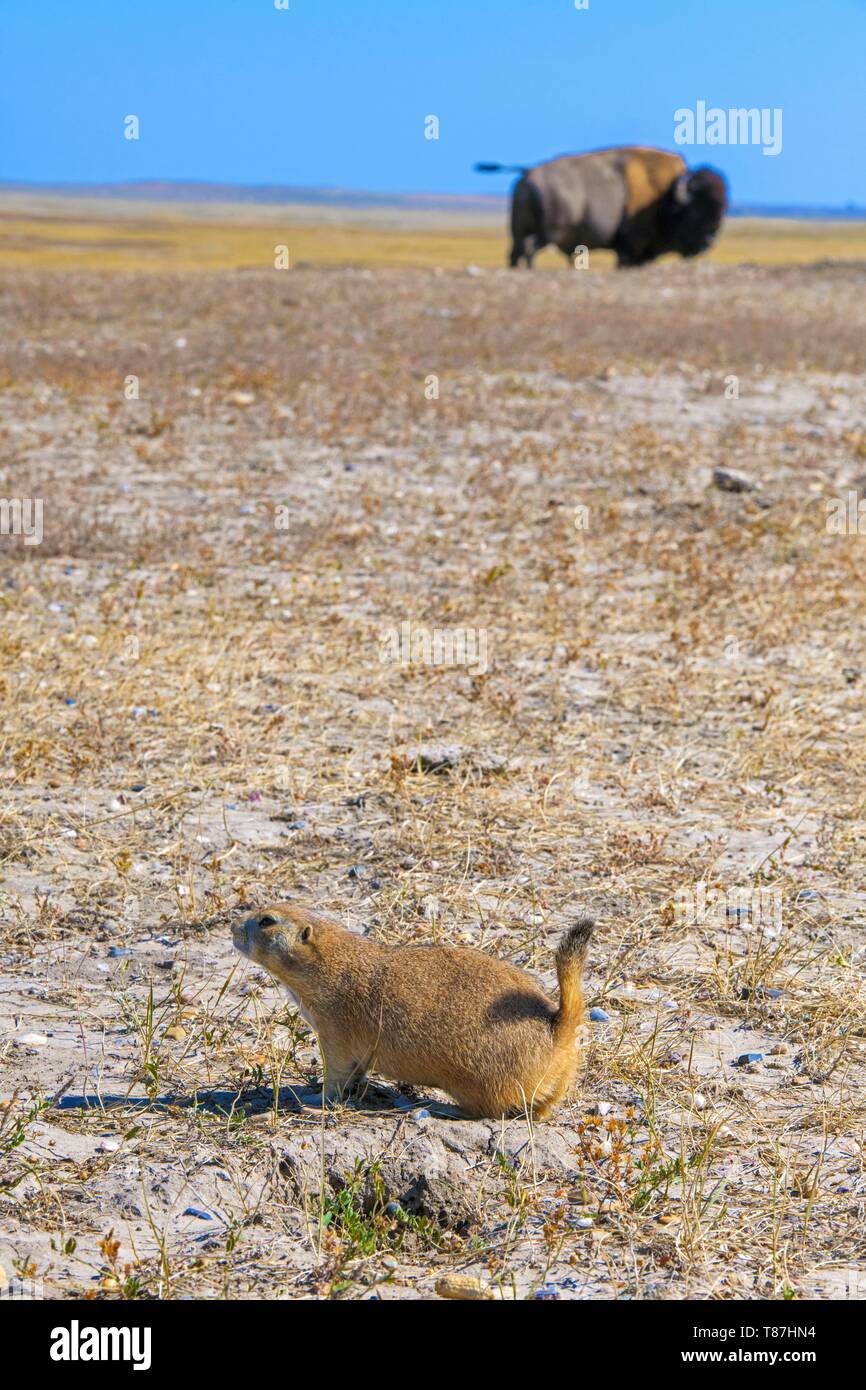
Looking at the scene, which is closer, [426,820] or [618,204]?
[426,820]

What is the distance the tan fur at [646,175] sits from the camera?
144 ft

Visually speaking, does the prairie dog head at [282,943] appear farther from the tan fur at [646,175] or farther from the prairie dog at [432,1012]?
the tan fur at [646,175]

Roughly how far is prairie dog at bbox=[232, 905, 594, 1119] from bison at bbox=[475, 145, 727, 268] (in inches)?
1553

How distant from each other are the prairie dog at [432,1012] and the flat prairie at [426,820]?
149 millimetres

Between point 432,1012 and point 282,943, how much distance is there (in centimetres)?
57

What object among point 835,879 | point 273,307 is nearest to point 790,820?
point 835,879

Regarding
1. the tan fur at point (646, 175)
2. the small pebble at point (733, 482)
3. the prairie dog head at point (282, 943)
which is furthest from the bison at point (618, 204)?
the prairie dog head at point (282, 943)

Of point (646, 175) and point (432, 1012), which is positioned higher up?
point (646, 175)

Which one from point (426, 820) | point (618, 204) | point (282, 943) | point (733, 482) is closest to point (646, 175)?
point (618, 204)

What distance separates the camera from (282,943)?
15.3 feet

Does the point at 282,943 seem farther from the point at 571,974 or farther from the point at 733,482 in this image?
the point at 733,482

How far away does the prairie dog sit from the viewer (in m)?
4.37

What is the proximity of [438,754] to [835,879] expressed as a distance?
2.15 meters

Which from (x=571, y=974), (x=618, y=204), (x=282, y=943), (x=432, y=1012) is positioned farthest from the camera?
(x=618, y=204)
